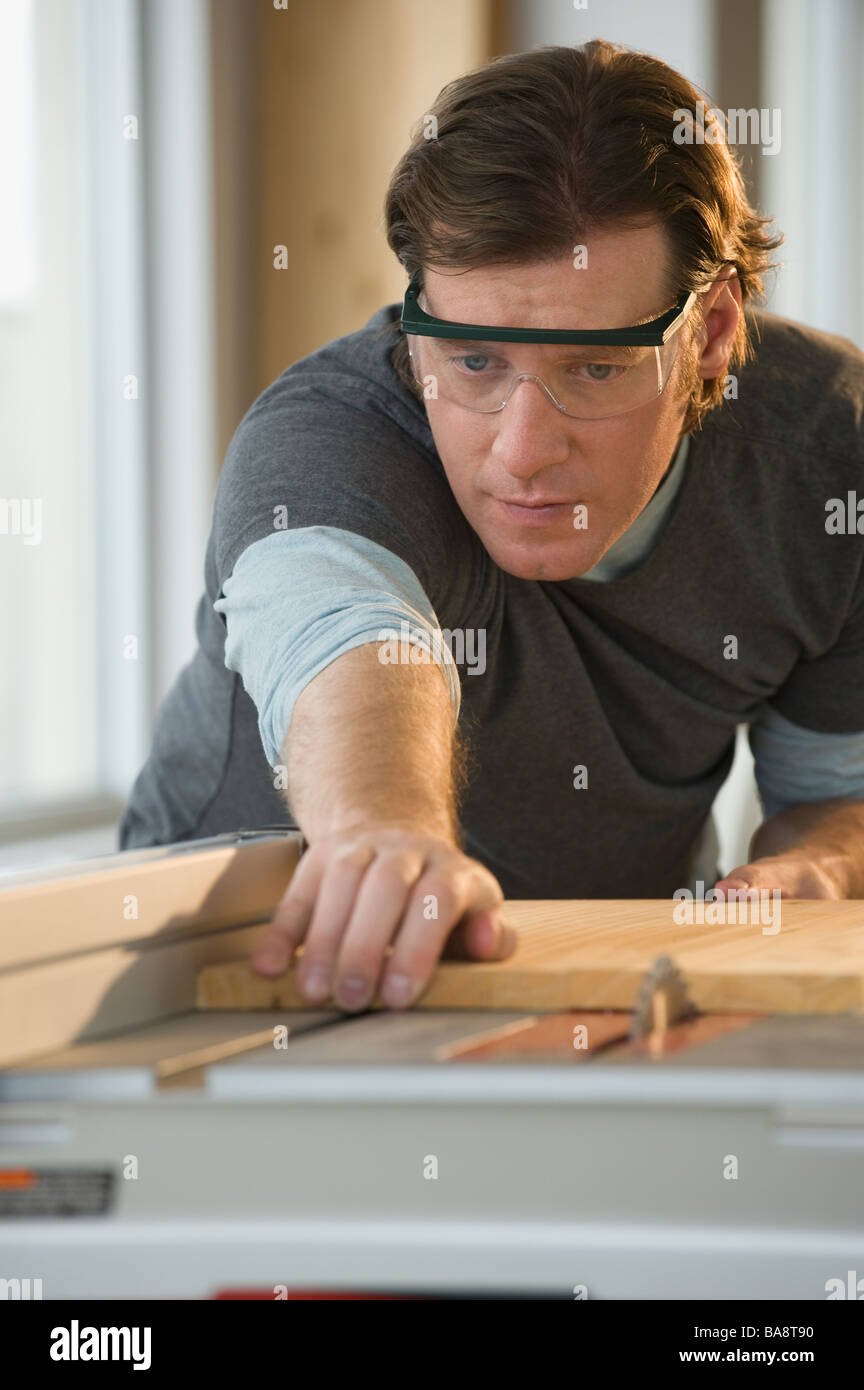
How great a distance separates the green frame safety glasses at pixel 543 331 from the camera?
1.04 m

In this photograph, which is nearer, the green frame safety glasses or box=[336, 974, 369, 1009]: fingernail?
box=[336, 974, 369, 1009]: fingernail

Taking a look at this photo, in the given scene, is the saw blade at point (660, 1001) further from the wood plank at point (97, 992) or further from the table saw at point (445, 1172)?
the wood plank at point (97, 992)

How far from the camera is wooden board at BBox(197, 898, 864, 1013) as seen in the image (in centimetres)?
65

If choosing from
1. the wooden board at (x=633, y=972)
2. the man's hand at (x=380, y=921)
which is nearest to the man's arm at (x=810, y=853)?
the wooden board at (x=633, y=972)

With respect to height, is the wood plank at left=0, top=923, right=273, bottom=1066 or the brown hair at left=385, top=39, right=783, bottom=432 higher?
the brown hair at left=385, top=39, right=783, bottom=432

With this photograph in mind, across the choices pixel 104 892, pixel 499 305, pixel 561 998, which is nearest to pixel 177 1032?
pixel 104 892

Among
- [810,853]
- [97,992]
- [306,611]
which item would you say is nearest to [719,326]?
[810,853]

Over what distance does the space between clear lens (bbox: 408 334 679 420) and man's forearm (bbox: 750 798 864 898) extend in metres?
0.46

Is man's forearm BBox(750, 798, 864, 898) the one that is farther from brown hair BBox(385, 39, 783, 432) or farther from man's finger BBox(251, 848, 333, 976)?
man's finger BBox(251, 848, 333, 976)

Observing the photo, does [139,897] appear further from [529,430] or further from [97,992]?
[529,430]

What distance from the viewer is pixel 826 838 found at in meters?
1.42

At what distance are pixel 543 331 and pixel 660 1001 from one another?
58cm

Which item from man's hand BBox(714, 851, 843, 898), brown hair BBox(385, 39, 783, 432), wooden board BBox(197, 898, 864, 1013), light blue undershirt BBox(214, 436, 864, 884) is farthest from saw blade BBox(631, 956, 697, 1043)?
brown hair BBox(385, 39, 783, 432)

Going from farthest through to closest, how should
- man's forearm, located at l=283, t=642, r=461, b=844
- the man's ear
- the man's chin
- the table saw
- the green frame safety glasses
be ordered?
the man's ear → the man's chin → the green frame safety glasses → man's forearm, located at l=283, t=642, r=461, b=844 → the table saw
